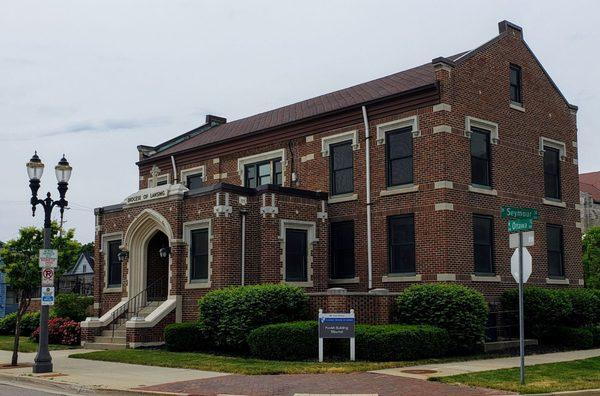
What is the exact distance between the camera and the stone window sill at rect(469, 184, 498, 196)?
23797mm

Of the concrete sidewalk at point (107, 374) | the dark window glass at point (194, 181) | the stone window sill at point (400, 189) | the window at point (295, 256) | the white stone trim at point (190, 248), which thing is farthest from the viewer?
the dark window glass at point (194, 181)

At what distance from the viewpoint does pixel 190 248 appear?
2517 centimetres

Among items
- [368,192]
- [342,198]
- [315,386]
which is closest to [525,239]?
[315,386]

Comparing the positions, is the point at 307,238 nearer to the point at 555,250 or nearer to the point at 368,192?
the point at 368,192

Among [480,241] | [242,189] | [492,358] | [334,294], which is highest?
[242,189]

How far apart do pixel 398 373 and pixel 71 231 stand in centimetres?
2827

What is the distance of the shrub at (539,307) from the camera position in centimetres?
2320

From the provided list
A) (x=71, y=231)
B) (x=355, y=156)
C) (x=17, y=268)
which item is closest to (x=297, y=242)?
(x=355, y=156)

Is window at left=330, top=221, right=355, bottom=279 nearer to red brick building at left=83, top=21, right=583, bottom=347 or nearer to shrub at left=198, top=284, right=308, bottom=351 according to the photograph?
red brick building at left=83, top=21, right=583, bottom=347

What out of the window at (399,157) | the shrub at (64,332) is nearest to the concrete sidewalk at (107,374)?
the shrub at (64,332)

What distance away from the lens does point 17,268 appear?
85.3 ft

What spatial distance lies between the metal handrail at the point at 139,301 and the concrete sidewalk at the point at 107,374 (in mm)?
5547

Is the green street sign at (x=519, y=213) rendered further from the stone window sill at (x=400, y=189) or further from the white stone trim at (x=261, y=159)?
the white stone trim at (x=261, y=159)

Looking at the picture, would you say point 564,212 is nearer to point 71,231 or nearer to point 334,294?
point 334,294
